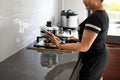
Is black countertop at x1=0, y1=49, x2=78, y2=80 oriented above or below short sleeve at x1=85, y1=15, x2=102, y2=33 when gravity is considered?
below

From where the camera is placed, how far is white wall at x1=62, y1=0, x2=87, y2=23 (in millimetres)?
3287

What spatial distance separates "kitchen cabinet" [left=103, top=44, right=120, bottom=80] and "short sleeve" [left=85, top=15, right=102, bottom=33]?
1.27m

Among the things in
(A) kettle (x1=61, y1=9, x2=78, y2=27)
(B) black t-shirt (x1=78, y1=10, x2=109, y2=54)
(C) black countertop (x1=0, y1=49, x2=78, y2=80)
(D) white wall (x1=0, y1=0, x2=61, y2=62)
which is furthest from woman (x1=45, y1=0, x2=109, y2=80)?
(A) kettle (x1=61, y1=9, x2=78, y2=27)

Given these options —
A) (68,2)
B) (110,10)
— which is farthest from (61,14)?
(110,10)

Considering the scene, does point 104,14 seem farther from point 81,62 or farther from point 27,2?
point 27,2

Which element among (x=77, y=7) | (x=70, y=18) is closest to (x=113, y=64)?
(x=70, y=18)

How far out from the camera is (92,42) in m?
1.46

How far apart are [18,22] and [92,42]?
0.69m

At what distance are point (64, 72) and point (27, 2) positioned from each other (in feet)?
2.91

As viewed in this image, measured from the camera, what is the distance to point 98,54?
166 centimetres

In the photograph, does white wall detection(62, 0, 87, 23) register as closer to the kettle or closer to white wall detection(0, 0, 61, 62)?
the kettle

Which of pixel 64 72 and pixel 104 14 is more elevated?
pixel 104 14

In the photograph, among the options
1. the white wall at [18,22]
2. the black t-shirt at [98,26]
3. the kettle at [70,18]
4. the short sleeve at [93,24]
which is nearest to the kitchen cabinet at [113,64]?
the kettle at [70,18]

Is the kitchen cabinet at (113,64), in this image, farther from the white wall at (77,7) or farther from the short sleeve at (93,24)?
the short sleeve at (93,24)
